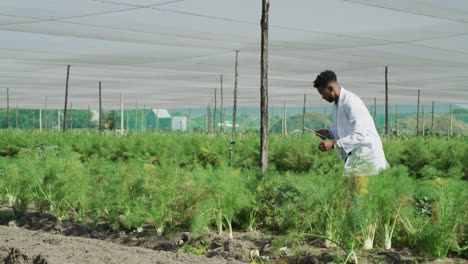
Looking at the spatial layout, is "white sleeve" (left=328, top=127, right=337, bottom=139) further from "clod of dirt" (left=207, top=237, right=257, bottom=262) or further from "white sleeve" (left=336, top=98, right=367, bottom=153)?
"clod of dirt" (left=207, top=237, right=257, bottom=262)

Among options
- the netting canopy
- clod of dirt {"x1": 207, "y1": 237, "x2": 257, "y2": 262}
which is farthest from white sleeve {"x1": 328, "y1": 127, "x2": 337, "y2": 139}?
the netting canopy

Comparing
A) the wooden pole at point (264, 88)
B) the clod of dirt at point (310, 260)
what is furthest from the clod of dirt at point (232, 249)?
the wooden pole at point (264, 88)

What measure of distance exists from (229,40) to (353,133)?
249 inches

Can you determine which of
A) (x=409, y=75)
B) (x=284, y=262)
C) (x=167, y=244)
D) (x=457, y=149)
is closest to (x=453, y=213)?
(x=284, y=262)

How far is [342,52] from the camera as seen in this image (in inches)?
446

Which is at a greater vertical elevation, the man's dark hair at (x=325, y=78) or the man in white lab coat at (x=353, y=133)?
the man's dark hair at (x=325, y=78)

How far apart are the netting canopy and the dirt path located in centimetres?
419

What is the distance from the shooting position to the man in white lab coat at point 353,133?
4180mm

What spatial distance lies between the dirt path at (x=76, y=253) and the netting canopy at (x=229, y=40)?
4194 mm

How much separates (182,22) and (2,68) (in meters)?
8.15

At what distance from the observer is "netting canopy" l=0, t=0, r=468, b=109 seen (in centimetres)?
792

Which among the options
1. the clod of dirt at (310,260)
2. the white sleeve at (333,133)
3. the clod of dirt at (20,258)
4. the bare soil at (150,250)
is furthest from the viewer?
the white sleeve at (333,133)

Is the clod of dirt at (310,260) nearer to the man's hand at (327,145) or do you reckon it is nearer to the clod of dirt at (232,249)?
the clod of dirt at (232,249)

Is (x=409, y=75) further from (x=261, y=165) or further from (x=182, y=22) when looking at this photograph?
(x=261, y=165)
